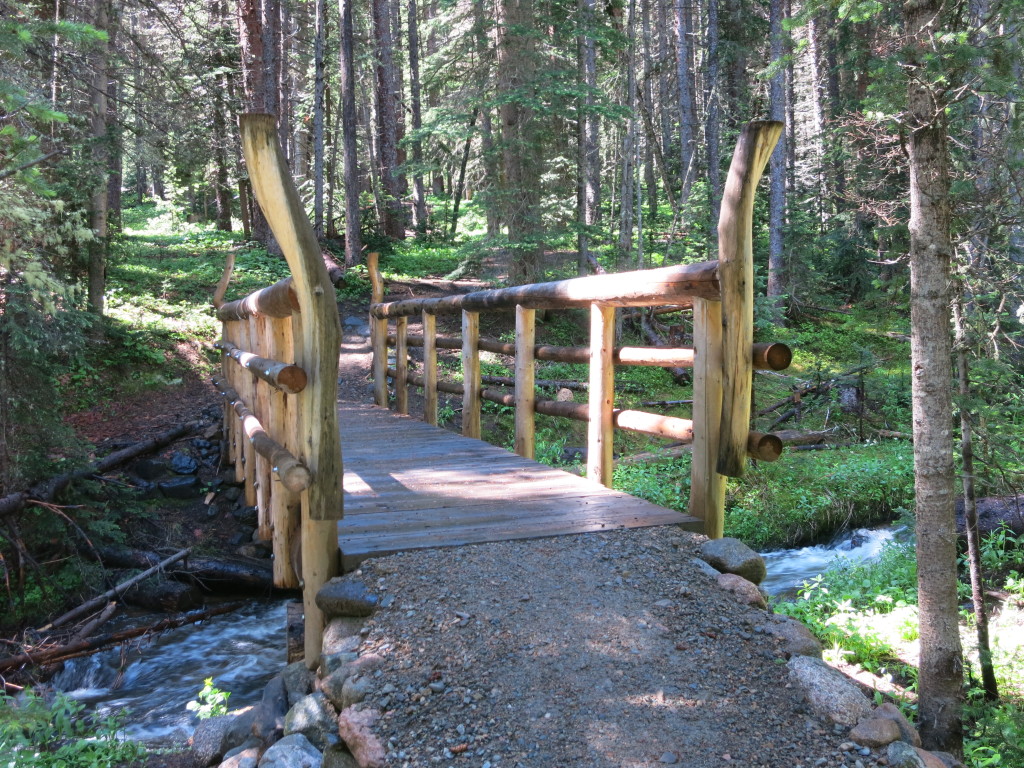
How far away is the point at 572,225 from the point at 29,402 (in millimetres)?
9300

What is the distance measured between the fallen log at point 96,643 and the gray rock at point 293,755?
3.73 meters

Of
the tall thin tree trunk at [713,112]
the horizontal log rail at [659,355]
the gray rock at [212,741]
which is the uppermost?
the tall thin tree trunk at [713,112]

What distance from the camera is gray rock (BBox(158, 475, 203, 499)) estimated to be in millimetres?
9070

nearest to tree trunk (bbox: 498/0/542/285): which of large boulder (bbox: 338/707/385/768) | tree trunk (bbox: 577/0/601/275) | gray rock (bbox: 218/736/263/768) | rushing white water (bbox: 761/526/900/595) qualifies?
tree trunk (bbox: 577/0/601/275)

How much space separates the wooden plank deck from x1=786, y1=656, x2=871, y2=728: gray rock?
4.38ft

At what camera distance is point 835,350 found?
17.4 meters

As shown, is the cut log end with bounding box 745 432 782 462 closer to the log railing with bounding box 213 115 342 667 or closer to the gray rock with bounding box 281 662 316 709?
the log railing with bounding box 213 115 342 667

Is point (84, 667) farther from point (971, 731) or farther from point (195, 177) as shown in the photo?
point (195, 177)

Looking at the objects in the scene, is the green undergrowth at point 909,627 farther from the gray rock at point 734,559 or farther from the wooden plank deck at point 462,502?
the wooden plank deck at point 462,502

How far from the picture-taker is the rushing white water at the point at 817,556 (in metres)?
7.12

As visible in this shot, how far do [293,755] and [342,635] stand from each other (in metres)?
0.51

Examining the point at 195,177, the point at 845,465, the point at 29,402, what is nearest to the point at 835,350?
the point at 845,465

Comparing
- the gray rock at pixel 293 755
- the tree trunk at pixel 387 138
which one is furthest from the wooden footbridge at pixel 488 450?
the tree trunk at pixel 387 138

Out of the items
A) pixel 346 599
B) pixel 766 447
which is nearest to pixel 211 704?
pixel 346 599
